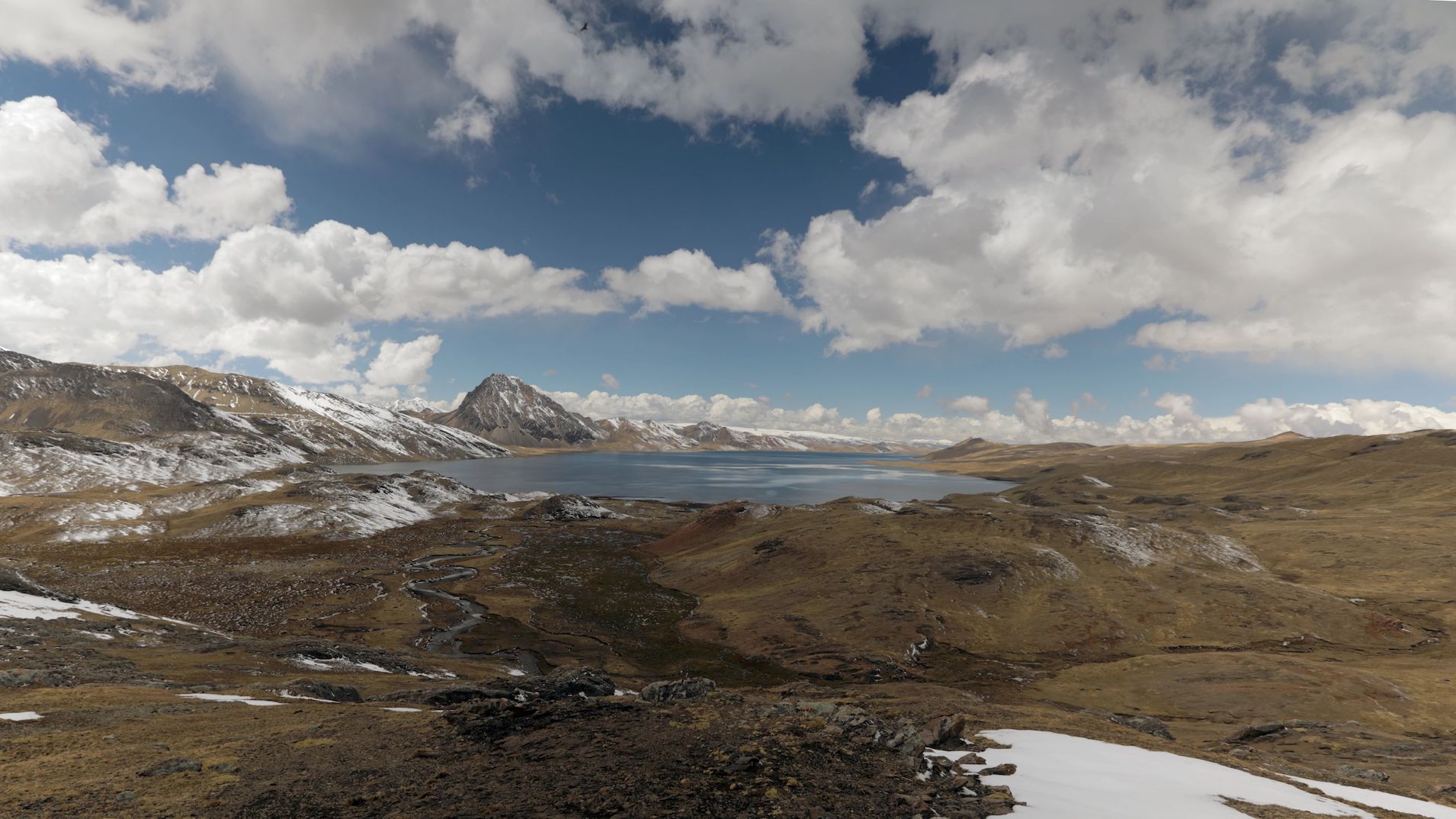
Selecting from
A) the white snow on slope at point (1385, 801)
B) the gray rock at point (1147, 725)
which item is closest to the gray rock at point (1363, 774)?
the white snow on slope at point (1385, 801)

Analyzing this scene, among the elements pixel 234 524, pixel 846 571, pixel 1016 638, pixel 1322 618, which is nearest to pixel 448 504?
pixel 234 524

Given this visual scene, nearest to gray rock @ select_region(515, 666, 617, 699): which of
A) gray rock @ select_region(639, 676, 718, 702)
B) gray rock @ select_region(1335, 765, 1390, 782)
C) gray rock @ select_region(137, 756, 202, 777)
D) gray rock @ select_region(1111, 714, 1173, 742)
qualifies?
gray rock @ select_region(639, 676, 718, 702)

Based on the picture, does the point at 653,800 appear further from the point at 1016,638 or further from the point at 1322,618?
the point at 1322,618

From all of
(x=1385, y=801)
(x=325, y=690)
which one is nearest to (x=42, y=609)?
(x=325, y=690)

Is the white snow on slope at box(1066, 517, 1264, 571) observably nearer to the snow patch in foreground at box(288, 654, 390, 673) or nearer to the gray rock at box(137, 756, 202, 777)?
the snow patch in foreground at box(288, 654, 390, 673)

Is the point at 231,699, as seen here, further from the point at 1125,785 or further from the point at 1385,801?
the point at 1385,801

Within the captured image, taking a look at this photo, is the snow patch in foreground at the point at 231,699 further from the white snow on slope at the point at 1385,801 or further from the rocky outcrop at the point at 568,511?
the rocky outcrop at the point at 568,511
